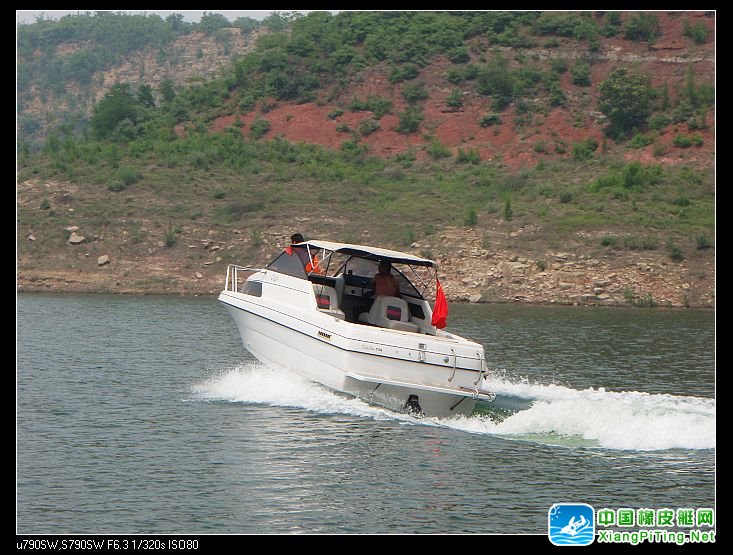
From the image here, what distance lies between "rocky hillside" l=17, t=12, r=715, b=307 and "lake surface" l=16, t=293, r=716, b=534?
2128cm

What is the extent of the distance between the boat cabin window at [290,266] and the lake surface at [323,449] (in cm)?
203

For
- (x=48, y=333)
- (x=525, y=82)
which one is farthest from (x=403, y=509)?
(x=525, y=82)

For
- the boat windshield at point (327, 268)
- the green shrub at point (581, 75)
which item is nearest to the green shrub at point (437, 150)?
the green shrub at point (581, 75)

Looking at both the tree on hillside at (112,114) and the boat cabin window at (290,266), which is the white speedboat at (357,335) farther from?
the tree on hillside at (112,114)

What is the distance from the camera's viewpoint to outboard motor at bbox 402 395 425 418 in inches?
798

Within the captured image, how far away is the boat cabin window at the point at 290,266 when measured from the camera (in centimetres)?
2339

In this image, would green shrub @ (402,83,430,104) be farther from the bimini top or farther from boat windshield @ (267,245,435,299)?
the bimini top

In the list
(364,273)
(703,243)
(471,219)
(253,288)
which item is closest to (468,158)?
(471,219)

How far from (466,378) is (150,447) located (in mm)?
5772
